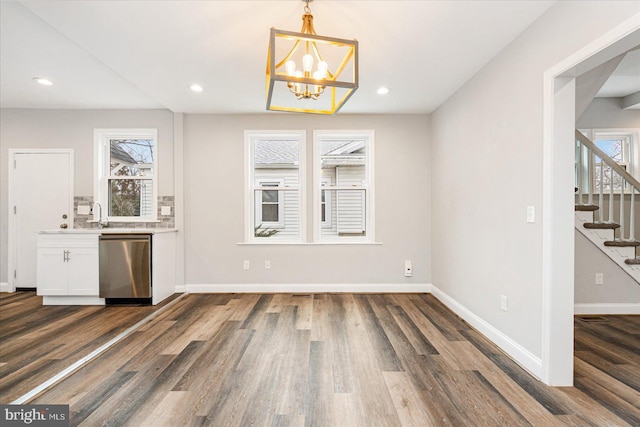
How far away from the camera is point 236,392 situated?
6.79ft

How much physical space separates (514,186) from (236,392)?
8.71 feet

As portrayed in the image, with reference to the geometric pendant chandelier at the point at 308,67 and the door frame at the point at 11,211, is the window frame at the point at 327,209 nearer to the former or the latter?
the geometric pendant chandelier at the point at 308,67

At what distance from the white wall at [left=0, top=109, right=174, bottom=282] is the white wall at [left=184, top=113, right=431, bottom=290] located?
1.31 feet

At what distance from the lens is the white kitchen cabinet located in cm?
394

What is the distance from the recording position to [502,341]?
2.70m

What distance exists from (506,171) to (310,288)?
3001 millimetres

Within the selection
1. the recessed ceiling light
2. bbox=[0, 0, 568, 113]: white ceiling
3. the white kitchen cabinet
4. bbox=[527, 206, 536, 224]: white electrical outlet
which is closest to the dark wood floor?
bbox=[527, 206, 536, 224]: white electrical outlet

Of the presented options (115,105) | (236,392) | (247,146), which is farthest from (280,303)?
(115,105)

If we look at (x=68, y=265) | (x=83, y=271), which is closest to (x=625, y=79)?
(x=83, y=271)

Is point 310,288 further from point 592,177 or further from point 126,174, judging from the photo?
point 592,177

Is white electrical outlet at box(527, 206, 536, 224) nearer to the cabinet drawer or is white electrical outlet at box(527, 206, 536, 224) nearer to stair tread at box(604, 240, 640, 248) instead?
stair tread at box(604, 240, 640, 248)

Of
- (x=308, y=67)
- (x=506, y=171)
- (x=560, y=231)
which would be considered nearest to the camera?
(x=308, y=67)

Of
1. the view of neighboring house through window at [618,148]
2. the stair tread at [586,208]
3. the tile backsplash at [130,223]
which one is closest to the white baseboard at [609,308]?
the stair tread at [586,208]

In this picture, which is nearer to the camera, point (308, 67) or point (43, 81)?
point (308, 67)
